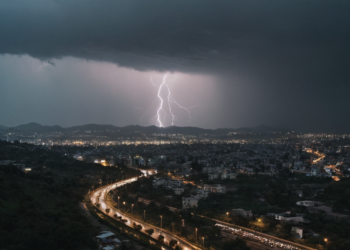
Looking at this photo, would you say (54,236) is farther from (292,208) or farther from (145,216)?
(292,208)

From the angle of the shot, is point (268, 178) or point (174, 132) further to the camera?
point (174, 132)

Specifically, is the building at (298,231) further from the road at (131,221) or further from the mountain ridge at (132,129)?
the mountain ridge at (132,129)

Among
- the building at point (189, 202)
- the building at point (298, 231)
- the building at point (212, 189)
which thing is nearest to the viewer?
the building at point (298, 231)

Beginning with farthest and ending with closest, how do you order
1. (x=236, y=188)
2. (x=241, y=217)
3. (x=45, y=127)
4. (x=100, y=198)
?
(x=45, y=127)
(x=236, y=188)
(x=100, y=198)
(x=241, y=217)

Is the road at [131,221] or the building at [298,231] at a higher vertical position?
the building at [298,231]

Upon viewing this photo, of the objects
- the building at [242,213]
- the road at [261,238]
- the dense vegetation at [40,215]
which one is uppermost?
the dense vegetation at [40,215]

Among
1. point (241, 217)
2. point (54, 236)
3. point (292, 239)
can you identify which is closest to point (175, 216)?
point (241, 217)

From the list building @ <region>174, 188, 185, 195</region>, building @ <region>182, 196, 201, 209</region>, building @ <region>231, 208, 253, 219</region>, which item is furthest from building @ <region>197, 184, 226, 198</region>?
building @ <region>231, 208, 253, 219</region>

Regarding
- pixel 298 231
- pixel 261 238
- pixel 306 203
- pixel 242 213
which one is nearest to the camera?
pixel 261 238

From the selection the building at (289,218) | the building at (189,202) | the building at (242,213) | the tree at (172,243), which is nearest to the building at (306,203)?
the building at (289,218)

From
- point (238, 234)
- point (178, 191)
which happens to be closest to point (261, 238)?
point (238, 234)

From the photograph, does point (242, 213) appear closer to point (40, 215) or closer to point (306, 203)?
point (306, 203)
